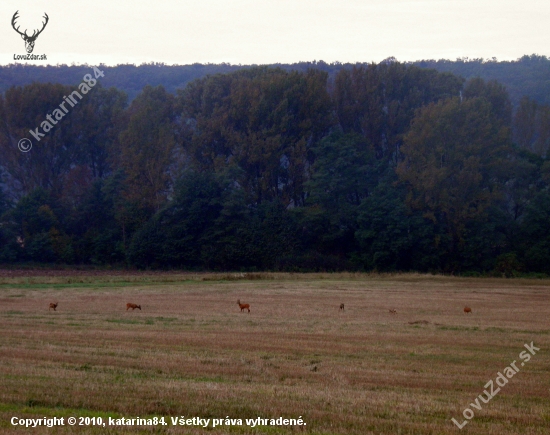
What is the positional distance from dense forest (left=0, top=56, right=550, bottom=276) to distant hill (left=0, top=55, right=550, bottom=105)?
33820mm

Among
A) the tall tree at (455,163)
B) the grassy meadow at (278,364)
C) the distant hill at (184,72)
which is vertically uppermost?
the distant hill at (184,72)

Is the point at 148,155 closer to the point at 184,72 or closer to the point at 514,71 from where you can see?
the point at 184,72

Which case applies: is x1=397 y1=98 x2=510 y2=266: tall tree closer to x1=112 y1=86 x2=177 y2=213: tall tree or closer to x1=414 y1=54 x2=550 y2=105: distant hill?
x1=112 y1=86 x2=177 y2=213: tall tree

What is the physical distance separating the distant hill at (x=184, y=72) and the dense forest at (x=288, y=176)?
1332 inches

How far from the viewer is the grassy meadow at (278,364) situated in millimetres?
8906

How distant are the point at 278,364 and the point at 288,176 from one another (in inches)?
2002

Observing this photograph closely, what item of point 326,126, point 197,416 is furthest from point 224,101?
point 197,416

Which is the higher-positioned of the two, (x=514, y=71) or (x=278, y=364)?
(x=514, y=71)

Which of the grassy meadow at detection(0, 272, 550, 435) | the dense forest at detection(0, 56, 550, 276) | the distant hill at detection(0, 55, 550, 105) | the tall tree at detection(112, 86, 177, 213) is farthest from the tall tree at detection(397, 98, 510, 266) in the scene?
the distant hill at detection(0, 55, 550, 105)

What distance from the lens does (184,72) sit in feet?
385

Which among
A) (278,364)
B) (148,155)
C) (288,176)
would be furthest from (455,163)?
(278,364)

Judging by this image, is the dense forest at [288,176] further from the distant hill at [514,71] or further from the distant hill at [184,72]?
the distant hill at [184,72]

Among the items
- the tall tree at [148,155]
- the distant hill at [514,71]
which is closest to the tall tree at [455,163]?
the tall tree at [148,155]

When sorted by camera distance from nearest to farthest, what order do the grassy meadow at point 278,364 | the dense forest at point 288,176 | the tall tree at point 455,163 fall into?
the grassy meadow at point 278,364 < the tall tree at point 455,163 < the dense forest at point 288,176
